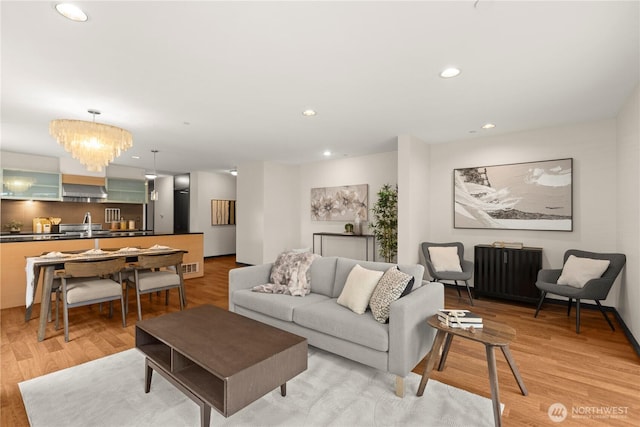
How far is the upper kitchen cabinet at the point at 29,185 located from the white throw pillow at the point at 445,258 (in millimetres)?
7617

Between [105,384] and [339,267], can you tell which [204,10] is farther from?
[105,384]

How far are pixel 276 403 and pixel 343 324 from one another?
724 millimetres

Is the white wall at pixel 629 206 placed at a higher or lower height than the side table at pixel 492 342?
higher

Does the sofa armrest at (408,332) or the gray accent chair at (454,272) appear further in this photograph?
the gray accent chair at (454,272)

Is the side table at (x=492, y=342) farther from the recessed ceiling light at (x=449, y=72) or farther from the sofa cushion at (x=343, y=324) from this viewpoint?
the recessed ceiling light at (x=449, y=72)

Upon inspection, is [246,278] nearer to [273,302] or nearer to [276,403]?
[273,302]

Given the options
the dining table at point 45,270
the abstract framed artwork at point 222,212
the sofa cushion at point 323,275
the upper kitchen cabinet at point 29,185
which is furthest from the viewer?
the abstract framed artwork at point 222,212

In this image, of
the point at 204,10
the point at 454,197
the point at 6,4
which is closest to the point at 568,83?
the point at 454,197

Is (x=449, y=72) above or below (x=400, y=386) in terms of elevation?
above

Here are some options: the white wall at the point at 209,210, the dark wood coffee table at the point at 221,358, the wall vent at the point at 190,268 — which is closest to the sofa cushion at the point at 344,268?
the dark wood coffee table at the point at 221,358

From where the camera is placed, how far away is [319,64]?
8.48 feet

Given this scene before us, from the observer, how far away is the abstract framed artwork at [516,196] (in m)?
4.30

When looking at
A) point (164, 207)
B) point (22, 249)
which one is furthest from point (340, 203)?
point (164, 207)

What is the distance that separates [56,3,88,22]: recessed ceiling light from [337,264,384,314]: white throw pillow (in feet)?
8.97
